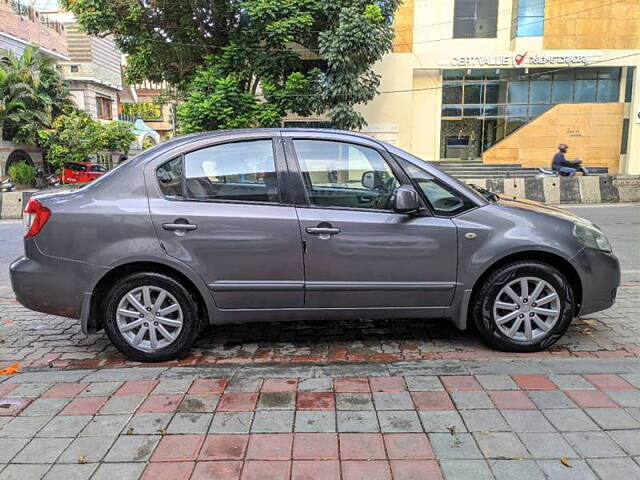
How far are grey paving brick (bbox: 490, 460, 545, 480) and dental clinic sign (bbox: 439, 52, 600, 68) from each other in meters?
23.5

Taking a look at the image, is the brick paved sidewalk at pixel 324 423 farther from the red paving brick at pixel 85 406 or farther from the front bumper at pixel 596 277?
the front bumper at pixel 596 277

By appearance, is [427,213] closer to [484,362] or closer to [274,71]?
[484,362]

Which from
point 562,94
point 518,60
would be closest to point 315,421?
point 518,60

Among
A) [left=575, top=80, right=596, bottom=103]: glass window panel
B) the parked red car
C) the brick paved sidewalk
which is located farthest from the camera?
[left=575, top=80, right=596, bottom=103]: glass window panel

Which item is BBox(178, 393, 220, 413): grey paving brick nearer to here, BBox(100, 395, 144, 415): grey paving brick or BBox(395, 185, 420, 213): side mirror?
BBox(100, 395, 144, 415): grey paving brick

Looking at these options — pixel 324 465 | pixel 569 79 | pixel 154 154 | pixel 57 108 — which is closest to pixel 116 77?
pixel 57 108

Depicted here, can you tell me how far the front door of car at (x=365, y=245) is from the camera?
3.68 metres

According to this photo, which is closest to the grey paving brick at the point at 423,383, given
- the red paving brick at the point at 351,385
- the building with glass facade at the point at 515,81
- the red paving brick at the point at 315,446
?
the red paving brick at the point at 351,385

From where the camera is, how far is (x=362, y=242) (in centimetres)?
368

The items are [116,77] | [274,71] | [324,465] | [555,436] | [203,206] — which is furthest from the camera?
[116,77]

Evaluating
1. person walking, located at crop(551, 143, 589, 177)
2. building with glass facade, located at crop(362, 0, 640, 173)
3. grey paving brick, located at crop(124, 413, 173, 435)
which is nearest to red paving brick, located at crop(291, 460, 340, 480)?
grey paving brick, located at crop(124, 413, 173, 435)

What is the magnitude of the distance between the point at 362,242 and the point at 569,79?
82.4 feet

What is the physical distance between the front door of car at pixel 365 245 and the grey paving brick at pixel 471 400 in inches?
32.1

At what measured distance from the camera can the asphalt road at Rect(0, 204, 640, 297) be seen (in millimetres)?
6770
